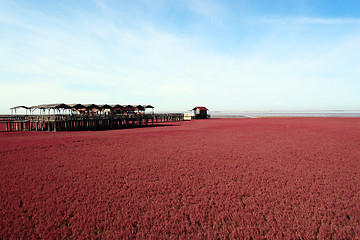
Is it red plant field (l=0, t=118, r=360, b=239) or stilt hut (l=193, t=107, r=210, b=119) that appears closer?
red plant field (l=0, t=118, r=360, b=239)

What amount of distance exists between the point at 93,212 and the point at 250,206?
467 centimetres

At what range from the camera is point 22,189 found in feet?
23.2

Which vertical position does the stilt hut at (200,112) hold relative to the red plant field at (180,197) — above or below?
above

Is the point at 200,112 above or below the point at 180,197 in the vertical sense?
above

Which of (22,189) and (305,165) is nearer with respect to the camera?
(22,189)

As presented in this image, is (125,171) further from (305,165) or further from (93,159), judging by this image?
(305,165)

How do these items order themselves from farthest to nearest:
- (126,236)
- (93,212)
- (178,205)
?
(178,205), (93,212), (126,236)

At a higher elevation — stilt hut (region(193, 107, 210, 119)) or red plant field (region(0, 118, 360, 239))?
stilt hut (region(193, 107, 210, 119))

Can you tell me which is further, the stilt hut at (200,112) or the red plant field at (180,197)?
the stilt hut at (200,112)

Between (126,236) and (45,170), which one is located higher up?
(45,170)

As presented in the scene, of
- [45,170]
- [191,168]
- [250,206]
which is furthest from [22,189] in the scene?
[250,206]

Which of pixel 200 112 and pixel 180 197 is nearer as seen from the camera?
pixel 180 197

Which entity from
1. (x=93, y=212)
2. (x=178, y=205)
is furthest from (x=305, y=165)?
(x=93, y=212)

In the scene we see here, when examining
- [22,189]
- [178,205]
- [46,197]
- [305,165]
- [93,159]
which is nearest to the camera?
[178,205]
